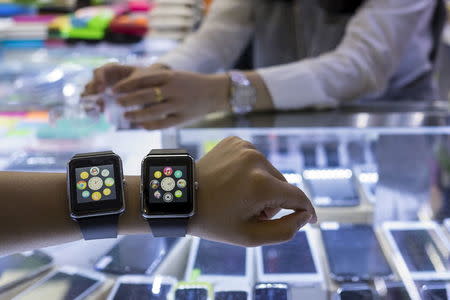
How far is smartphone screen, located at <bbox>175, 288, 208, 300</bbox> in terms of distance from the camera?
0.62 m

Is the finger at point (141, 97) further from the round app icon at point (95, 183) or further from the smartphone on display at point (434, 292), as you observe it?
the smartphone on display at point (434, 292)

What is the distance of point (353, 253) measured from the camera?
29.5 inches

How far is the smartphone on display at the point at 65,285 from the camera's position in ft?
2.07

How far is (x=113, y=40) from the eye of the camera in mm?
1747

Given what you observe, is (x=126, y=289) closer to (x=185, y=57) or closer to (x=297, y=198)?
(x=297, y=198)

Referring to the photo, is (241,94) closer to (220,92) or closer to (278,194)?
(220,92)

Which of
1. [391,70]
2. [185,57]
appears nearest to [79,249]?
[185,57]

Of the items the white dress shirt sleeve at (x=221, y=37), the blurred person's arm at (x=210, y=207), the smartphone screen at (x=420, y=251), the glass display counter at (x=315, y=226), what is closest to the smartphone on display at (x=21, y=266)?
the glass display counter at (x=315, y=226)

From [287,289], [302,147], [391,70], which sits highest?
[391,70]

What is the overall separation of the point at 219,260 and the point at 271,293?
0.34ft

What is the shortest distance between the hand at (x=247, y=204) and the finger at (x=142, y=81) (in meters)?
0.41

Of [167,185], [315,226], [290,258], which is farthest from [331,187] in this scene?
[167,185]

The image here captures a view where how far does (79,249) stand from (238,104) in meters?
0.47

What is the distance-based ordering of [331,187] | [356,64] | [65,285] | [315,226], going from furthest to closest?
[356,64] → [331,187] → [315,226] → [65,285]
